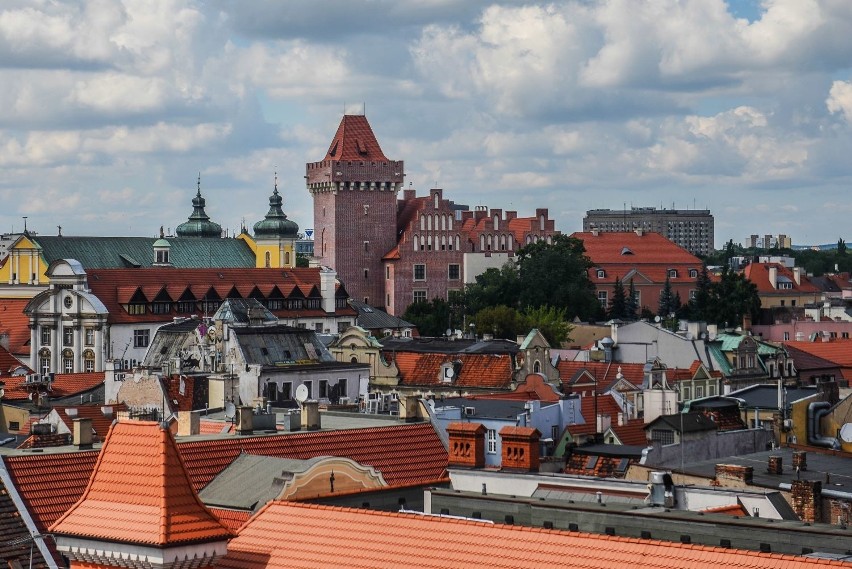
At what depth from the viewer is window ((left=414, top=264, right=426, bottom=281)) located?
474 ft

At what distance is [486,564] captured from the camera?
21.3 metres

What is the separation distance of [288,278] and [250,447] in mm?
85930

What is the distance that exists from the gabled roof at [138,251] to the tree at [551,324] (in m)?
25.0

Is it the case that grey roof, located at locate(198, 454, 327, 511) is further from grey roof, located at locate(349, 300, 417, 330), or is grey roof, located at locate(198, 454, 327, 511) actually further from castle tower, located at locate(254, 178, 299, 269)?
castle tower, located at locate(254, 178, 299, 269)

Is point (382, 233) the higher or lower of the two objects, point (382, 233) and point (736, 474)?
the higher

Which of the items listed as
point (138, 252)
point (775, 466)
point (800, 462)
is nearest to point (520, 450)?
point (775, 466)

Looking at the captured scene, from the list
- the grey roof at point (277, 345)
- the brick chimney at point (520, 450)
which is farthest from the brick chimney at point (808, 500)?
the grey roof at point (277, 345)

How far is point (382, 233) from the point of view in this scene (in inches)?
5723

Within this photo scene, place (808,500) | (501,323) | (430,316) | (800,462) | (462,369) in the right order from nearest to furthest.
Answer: (808,500) < (800,462) < (462,369) < (501,323) < (430,316)

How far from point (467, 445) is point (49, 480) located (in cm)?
734

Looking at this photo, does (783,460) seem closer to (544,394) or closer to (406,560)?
(406,560)

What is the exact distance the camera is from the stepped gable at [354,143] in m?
145

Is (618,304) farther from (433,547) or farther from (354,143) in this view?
(433,547)

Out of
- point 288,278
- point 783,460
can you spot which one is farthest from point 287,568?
point 288,278
